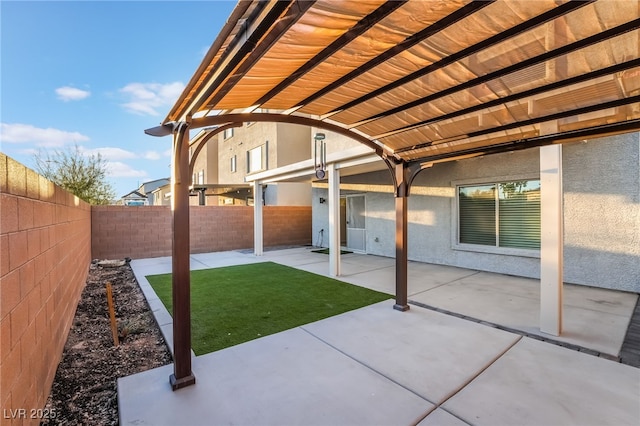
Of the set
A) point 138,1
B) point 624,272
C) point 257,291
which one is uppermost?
point 138,1

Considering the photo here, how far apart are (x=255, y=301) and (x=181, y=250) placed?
2867 millimetres

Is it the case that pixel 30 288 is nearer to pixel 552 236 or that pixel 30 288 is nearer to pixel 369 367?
pixel 369 367

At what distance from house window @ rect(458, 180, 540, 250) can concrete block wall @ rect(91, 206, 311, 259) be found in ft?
26.3

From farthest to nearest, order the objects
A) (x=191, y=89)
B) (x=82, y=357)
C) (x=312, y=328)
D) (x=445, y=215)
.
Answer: (x=445, y=215), (x=312, y=328), (x=82, y=357), (x=191, y=89)

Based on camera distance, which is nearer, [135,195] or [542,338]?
[542,338]

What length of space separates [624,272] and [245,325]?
275 inches

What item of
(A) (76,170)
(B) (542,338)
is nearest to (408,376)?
(B) (542,338)

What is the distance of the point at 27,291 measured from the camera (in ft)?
7.21

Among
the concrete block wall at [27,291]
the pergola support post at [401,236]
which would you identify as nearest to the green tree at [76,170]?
the concrete block wall at [27,291]

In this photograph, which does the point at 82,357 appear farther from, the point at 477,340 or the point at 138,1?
the point at 138,1

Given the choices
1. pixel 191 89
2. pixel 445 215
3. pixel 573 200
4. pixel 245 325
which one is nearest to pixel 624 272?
pixel 573 200

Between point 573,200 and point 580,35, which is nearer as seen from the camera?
point 580,35

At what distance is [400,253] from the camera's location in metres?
4.98

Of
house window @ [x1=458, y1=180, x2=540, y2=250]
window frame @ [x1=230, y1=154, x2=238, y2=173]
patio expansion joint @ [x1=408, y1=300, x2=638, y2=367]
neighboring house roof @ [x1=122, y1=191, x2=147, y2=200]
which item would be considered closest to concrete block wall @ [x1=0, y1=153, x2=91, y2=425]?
patio expansion joint @ [x1=408, y1=300, x2=638, y2=367]
